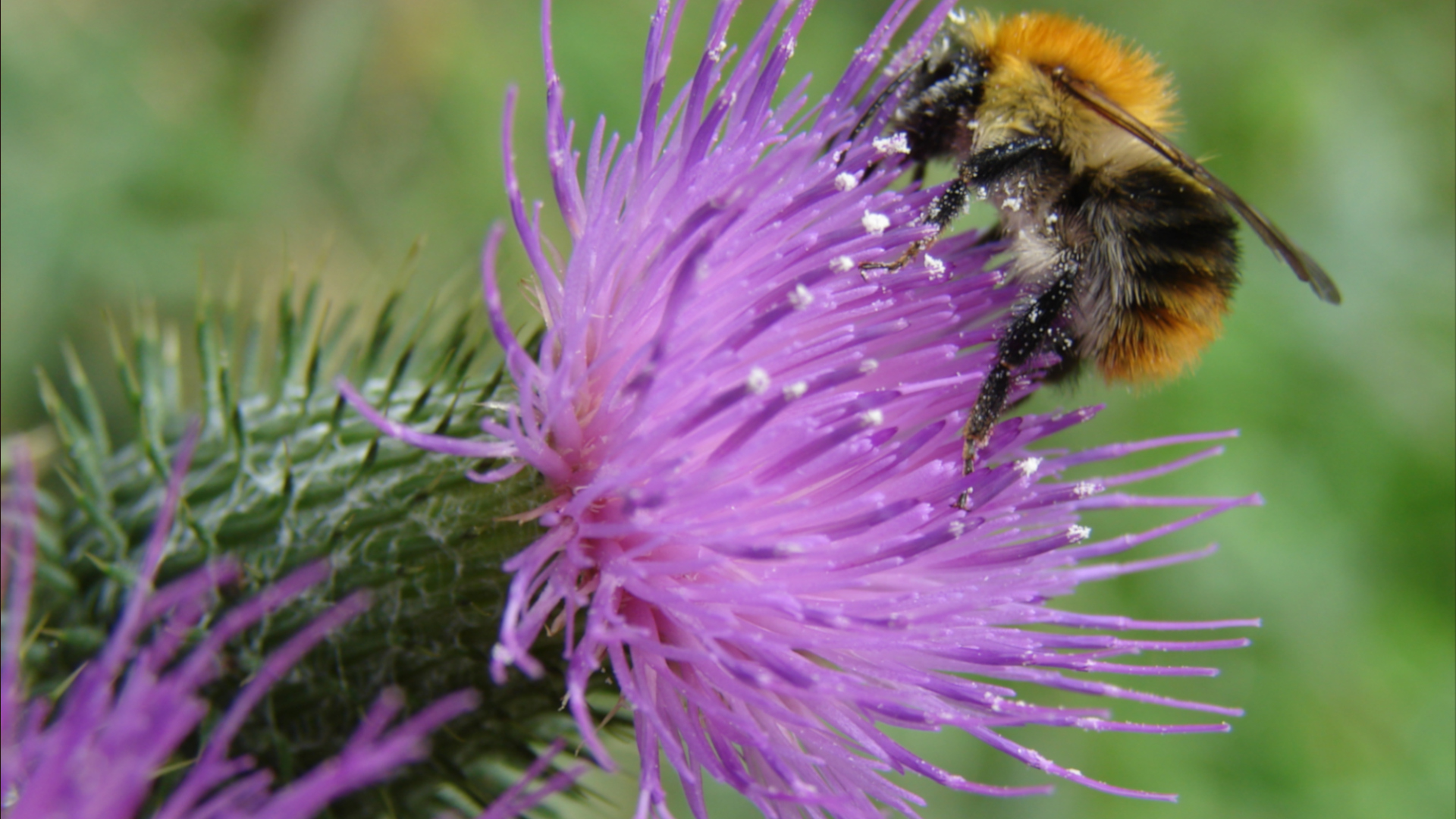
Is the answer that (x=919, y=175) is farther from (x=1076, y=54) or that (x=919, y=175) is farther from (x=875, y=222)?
(x=875, y=222)

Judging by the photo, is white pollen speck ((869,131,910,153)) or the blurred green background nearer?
white pollen speck ((869,131,910,153))

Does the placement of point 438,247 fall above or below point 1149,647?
above

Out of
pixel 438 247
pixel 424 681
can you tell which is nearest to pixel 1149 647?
pixel 424 681

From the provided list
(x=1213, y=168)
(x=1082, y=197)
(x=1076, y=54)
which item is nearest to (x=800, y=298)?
(x=1082, y=197)

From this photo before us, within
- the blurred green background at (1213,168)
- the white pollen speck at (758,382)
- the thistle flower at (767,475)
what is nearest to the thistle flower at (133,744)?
the thistle flower at (767,475)

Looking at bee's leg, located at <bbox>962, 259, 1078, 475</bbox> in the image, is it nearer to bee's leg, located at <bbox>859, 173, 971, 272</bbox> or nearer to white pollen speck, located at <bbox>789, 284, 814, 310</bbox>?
bee's leg, located at <bbox>859, 173, 971, 272</bbox>

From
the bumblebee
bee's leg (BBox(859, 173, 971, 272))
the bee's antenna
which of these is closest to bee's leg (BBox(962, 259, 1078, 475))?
the bumblebee

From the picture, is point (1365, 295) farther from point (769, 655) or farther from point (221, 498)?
point (221, 498)

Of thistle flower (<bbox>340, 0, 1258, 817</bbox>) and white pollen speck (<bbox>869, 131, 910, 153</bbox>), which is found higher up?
white pollen speck (<bbox>869, 131, 910, 153</bbox>)
